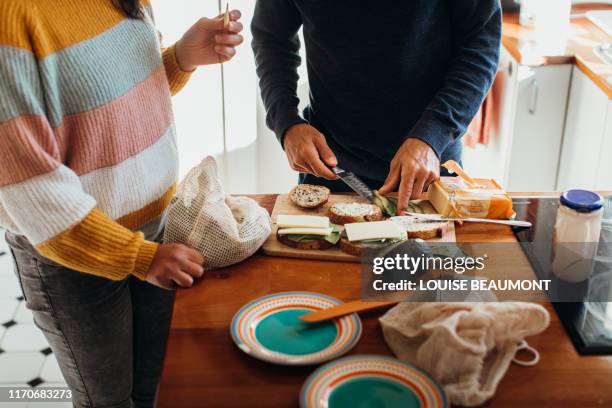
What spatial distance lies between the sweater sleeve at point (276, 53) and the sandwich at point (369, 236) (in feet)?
1.40

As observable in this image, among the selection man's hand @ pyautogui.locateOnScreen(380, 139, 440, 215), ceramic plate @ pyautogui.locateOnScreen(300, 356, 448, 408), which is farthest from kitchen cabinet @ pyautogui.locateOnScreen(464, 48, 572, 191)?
ceramic plate @ pyautogui.locateOnScreen(300, 356, 448, 408)

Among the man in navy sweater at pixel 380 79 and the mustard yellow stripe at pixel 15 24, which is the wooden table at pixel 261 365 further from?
the mustard yellow stripe at pixel 15 24

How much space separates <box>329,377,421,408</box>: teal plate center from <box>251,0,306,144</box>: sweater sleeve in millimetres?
800

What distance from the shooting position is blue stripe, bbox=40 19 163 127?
110cm

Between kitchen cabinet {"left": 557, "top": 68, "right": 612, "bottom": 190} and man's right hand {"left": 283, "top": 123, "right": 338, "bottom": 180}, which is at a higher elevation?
man's right hand {"left": 283, "top": 123, "right": 338, "bottom": 180}

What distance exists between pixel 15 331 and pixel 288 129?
158cm

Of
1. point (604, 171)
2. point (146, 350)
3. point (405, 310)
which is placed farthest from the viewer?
point (604, 171)

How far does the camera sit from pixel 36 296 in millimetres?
1289

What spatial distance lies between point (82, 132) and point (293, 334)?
48 centimetres

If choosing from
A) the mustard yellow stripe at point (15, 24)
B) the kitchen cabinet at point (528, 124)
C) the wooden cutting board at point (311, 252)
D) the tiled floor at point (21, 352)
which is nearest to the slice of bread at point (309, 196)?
the wooden cutting board at point (311, 252)

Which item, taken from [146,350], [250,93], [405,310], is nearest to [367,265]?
[405,310]

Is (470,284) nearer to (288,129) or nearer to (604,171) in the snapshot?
(288,129)

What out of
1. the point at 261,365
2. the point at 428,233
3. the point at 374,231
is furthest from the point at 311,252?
the point at 261,365

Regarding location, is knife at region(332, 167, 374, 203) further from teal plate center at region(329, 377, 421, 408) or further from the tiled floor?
the tiled floor
